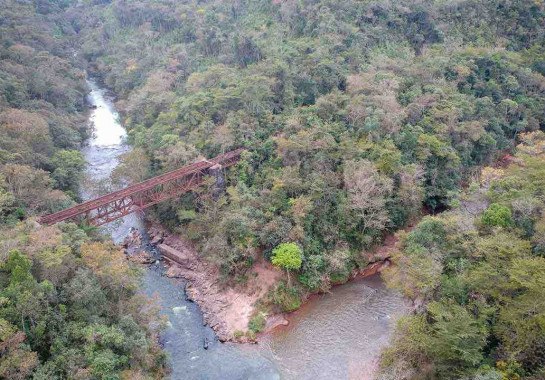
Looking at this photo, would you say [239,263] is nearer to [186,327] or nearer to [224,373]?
[186,327]

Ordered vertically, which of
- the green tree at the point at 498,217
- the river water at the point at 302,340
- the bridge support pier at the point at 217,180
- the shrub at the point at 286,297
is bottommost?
the river water at the point at 302,340

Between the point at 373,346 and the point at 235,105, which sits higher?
the point at 235,105

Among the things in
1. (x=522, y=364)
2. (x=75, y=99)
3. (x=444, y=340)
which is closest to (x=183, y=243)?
(x=444, y=340)

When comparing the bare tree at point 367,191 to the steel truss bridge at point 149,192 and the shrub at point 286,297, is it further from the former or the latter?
the steel truss bridge at point 149,192

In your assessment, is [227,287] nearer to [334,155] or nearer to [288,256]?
[288,256]

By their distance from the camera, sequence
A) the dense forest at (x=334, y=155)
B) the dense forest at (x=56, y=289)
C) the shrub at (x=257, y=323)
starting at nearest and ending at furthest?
the dense forest at (x=56, y=289)
the dense forest at (x=334, y=155)
the shrub at (x=257, y=323)

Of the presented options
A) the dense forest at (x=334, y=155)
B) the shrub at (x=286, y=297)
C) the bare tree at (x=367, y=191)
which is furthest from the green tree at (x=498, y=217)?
the shrub at (x=286, y=297)
